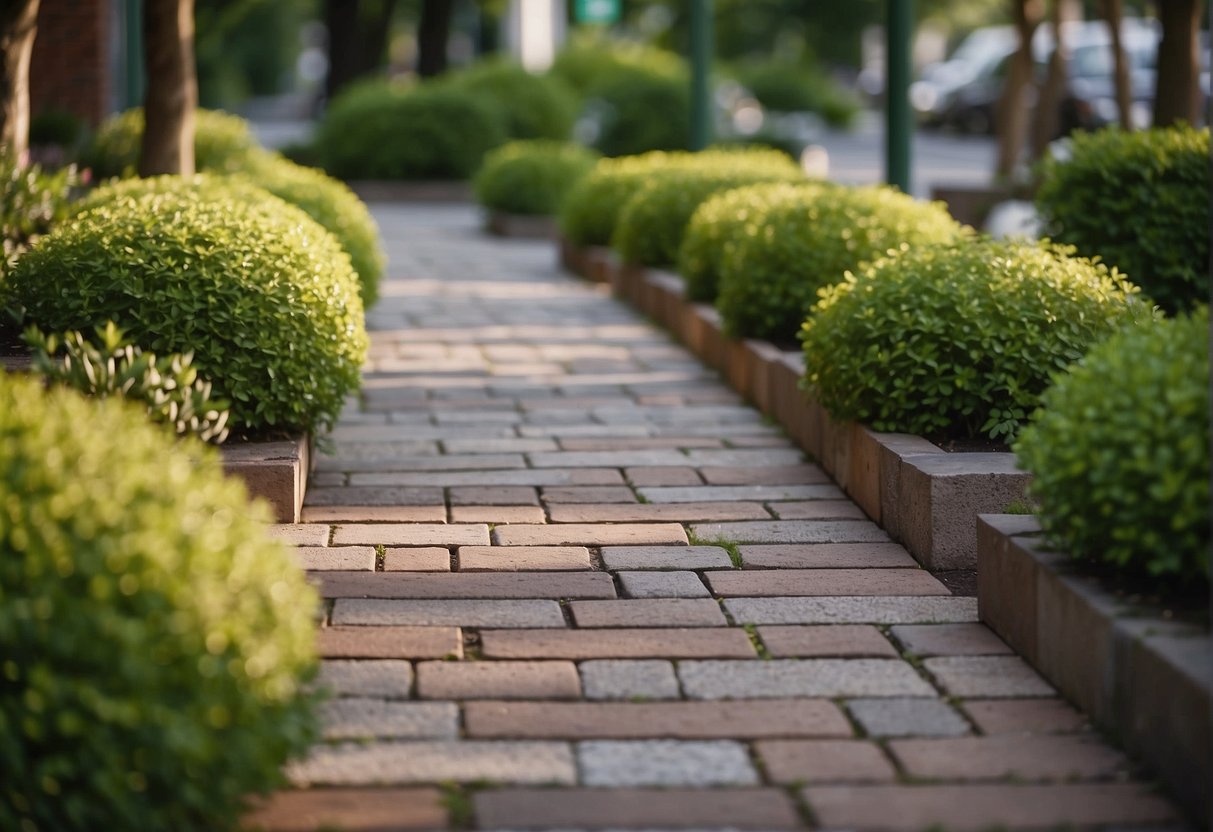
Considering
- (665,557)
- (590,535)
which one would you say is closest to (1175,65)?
(590,535)

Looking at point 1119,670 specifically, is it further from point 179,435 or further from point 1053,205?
point 1053,205

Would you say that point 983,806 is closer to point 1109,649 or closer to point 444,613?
point 1109,649

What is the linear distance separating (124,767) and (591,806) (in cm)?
100

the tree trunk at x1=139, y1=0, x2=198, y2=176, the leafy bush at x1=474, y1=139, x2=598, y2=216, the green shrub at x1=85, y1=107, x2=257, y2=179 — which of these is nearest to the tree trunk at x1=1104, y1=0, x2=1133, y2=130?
the leafy bush at x1=474, y1=139, x2=598, y2=216

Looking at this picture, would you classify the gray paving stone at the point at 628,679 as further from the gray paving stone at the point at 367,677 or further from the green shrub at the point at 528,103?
the green shrub at the point at 528,103

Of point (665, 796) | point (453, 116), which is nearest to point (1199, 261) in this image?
point (665, 796)

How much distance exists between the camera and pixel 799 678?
4.52m

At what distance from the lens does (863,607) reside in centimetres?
516

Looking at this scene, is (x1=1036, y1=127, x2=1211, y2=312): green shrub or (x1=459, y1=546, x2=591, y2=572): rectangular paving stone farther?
(x1=1036, y1=127, x2=1211, y2=312): green shrub

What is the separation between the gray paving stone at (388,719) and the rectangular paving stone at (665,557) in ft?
4.60

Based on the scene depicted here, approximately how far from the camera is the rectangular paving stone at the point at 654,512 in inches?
246

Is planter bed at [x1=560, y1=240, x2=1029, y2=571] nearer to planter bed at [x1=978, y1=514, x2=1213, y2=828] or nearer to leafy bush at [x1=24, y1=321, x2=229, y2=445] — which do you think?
planter bed at [x1=978, y1=514, x2=1213, y2=828]

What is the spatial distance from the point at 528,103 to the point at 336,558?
825 inches

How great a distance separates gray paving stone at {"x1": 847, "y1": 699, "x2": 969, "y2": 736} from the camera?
415 cm
